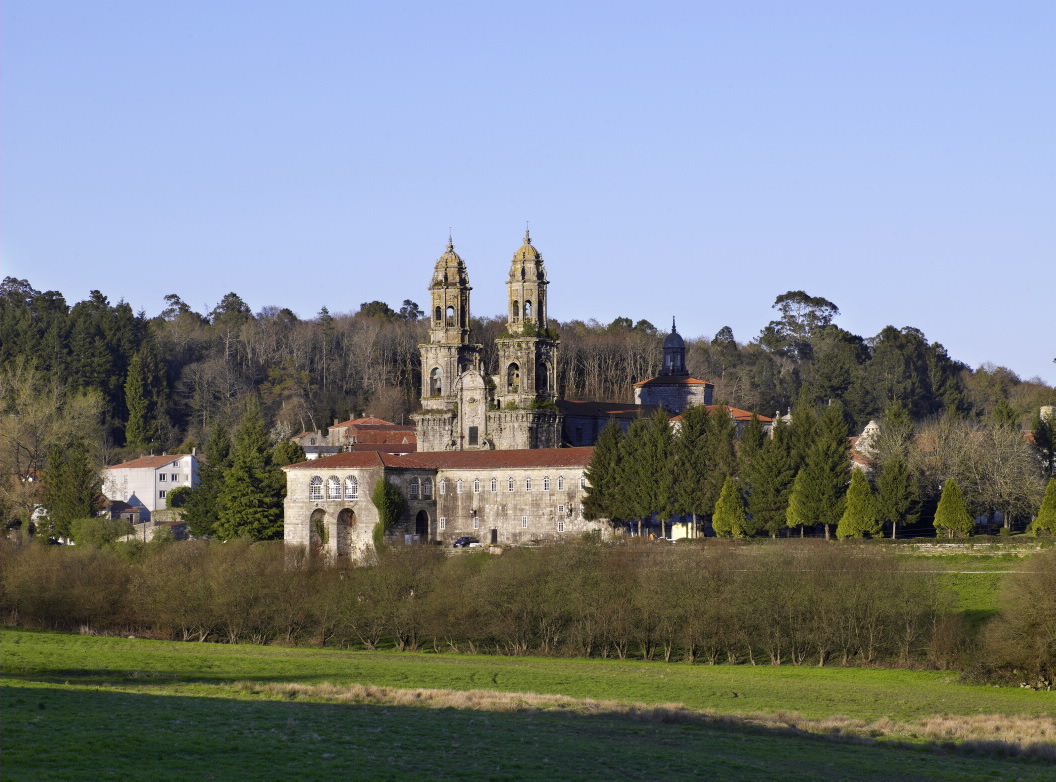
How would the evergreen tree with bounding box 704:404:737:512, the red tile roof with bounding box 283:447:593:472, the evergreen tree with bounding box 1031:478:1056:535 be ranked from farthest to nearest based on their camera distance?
the red tile roof with bounding box 283:447:593:472
the evergreen tree with bounding box 704:404:737:512
the evergreen tree with bounding box 1031:478:1056:535

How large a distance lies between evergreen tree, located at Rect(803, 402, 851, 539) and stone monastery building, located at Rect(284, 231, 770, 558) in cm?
977

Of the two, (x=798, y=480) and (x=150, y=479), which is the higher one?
(x=150, y=479)

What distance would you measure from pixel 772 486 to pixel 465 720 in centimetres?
3824

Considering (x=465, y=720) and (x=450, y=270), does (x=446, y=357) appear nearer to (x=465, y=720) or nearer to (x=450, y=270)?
(x=450, y=270)

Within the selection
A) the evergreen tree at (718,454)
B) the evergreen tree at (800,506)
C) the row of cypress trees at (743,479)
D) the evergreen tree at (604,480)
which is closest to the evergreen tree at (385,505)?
the evergreen tree at (604,480)

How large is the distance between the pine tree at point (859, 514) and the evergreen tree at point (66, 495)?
35.7 metres

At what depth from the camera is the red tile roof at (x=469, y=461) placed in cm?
7275

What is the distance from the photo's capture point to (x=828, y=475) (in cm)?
6600

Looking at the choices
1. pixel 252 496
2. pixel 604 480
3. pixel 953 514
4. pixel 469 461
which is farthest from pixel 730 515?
pixel 252 496

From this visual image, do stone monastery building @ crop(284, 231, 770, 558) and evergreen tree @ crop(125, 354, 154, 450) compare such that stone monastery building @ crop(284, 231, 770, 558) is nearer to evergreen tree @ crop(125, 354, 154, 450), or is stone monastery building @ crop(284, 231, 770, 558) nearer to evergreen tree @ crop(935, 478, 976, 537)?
evergreen tree @ crop(935, 478, 976, 537)

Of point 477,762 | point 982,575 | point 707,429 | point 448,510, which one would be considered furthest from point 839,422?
point 477,762

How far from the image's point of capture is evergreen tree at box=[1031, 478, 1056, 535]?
61656 mm

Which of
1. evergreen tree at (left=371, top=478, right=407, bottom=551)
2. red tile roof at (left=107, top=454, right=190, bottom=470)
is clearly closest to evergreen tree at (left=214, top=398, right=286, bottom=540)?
evergreen tree at (left=371, top=478, right=407, bottom=551)

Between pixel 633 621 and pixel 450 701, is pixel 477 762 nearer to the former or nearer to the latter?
pixel 450 701
